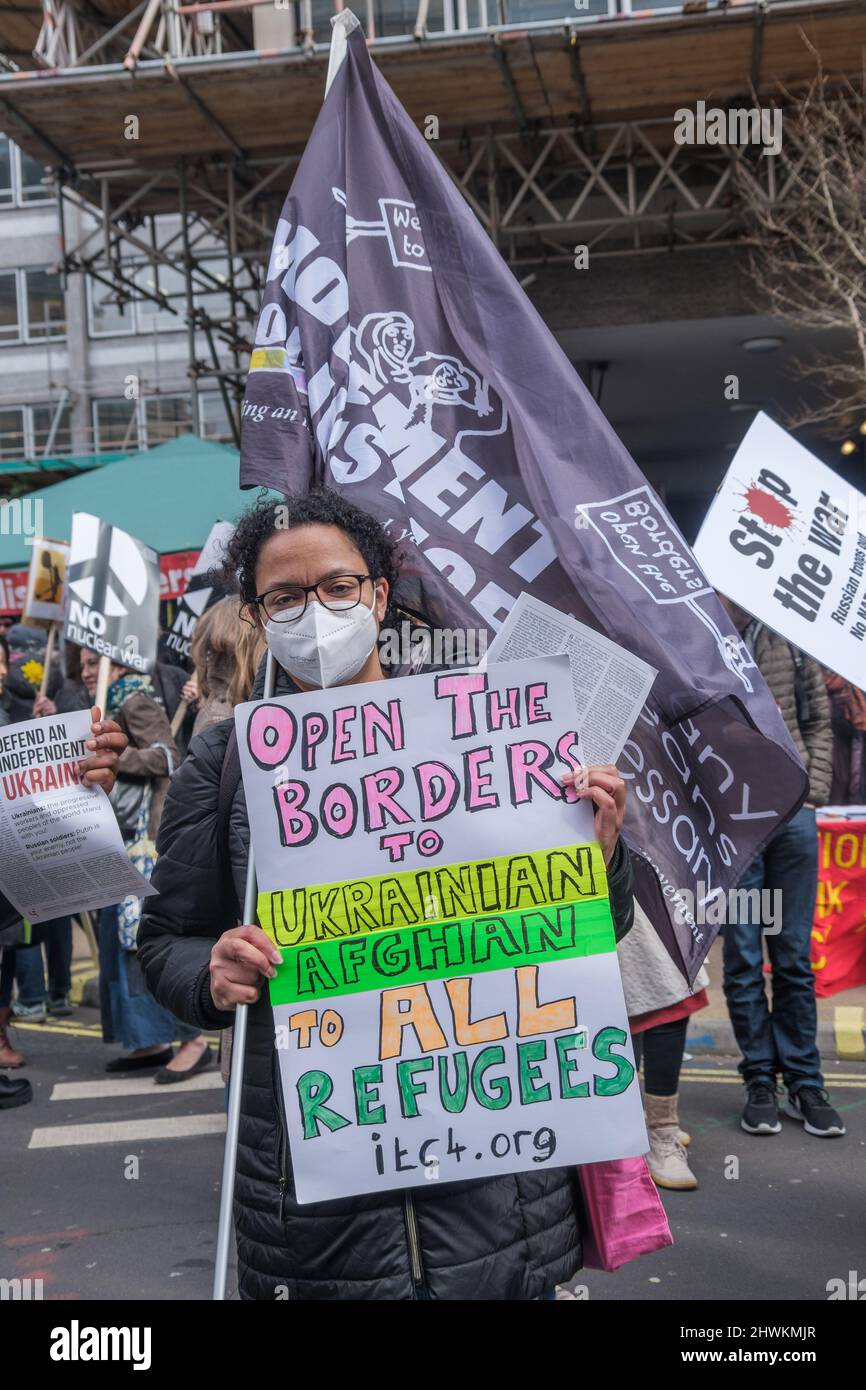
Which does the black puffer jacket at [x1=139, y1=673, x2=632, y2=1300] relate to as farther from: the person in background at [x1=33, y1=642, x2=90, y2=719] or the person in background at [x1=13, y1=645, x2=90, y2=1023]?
the person in background at [x1=13, y1=645, x2=90, y2=1023]

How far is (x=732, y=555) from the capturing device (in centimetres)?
361

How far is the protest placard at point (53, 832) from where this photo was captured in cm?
318

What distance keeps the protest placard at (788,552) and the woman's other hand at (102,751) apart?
1.55 m

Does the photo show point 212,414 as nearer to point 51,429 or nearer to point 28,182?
point 51,429

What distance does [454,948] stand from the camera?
2199mm

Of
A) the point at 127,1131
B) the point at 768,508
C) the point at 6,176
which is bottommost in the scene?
the point at 127,1131

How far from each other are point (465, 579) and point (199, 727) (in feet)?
9.14

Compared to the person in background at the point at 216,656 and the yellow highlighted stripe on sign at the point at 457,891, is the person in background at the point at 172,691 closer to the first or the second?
the person in background at the point at 216,656

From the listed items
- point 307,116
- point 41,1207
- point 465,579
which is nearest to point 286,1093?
point 465,579

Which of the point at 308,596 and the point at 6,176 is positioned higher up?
the point at 6,176

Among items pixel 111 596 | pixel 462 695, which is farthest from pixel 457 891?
pixel 111 596

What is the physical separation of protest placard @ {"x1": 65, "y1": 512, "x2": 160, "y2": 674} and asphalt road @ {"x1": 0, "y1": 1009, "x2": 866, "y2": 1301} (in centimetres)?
205

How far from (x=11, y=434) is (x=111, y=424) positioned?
2.64m

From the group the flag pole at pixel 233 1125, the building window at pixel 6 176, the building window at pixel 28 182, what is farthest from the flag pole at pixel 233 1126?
the building window at pixel 6 176
